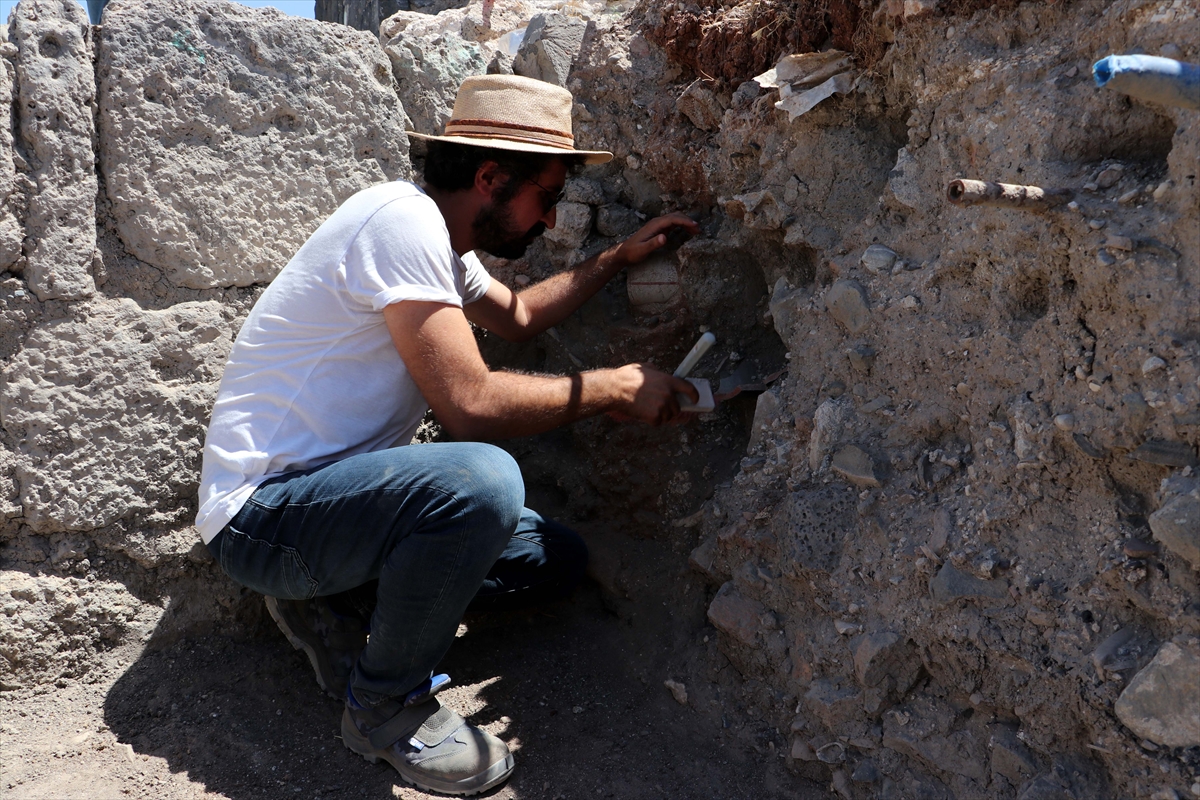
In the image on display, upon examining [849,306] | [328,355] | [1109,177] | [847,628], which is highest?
[1109,177]

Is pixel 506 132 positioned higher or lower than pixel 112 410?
higher

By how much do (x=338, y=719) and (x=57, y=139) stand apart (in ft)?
4.83

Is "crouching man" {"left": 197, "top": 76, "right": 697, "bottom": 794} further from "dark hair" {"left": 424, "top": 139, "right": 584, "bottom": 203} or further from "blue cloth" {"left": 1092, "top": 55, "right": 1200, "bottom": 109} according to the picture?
"blue cloth" {"left": 1092, "top": 55, "right": 1200, "bottom": 109}

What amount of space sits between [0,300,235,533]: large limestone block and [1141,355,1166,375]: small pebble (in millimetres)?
1990

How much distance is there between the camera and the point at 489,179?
7.04 ft

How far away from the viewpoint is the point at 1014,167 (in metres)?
1.73

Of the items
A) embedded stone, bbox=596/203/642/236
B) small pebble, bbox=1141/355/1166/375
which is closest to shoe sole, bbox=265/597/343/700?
embedded stone, bbox=596/203/642/236

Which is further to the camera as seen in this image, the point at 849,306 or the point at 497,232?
the point at 497,232

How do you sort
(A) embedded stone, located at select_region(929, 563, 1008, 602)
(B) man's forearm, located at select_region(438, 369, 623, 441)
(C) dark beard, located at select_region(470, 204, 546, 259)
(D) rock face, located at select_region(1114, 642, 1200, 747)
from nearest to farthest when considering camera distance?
1. (D) rock face, located at select_region(1114, 642, 1200, 747)
2. (A) embedded stone, located at select_region(929, 563, 1008, 602)
3. (B) man's forearm, located at select_region(438, 369, 623, 441)
4. (C) dark beard, located at select_region(470, 204, 546, 259)

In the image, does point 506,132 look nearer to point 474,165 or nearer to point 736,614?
point 474,165

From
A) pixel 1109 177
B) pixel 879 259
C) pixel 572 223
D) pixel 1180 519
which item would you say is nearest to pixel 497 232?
pixel 572 223

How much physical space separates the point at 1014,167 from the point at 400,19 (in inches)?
130

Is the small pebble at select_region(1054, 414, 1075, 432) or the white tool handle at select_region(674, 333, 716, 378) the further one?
the white tool handle at select_region(674, 333, 716, 378)

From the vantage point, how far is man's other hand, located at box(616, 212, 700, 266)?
2447 millimetres
